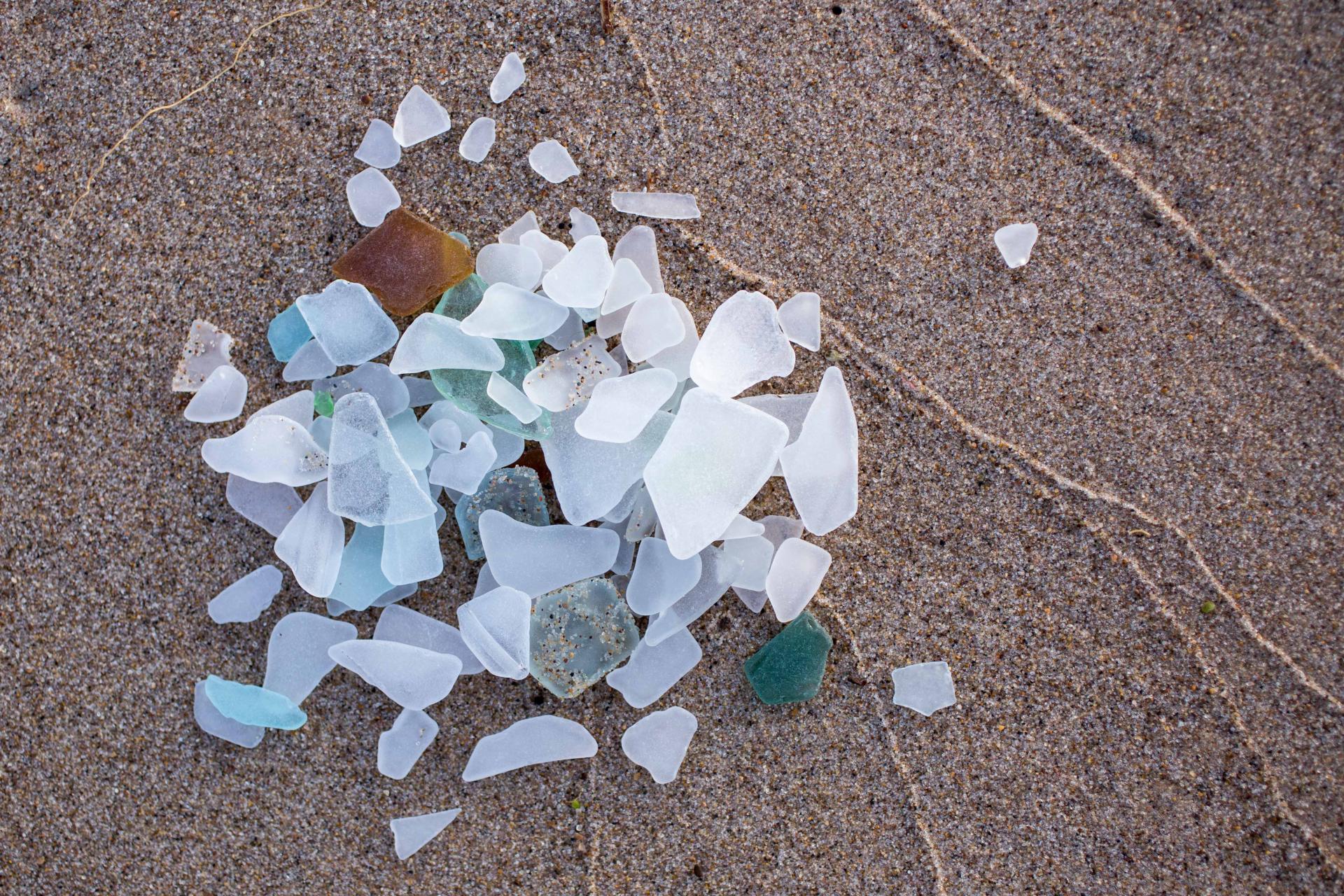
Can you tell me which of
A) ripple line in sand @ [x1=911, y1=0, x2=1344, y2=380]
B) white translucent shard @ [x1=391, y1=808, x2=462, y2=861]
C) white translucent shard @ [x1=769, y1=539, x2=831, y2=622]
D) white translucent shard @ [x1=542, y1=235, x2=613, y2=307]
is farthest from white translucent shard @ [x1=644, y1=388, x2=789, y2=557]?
ripple line in sand @ [x1=911, y1=0, x2=1344, y2=380]

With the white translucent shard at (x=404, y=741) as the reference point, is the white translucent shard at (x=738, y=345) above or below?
above

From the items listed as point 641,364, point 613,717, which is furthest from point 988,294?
point 613,717

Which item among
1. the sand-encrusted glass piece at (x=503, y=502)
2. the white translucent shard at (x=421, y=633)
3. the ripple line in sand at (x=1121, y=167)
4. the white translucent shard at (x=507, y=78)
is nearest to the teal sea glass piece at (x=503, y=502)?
the sand-encrusted glass piece at (x=503, y=502)

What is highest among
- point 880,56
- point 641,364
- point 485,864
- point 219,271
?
point 880,56

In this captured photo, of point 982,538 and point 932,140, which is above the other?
point 932,140

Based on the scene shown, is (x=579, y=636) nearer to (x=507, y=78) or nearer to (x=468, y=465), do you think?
(x=468, y=465)

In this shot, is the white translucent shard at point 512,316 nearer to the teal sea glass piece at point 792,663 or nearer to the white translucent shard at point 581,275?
the white translucent shard at point 581,275

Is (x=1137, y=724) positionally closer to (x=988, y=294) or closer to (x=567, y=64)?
(x=988, y=294)

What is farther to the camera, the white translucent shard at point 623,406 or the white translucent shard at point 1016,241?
the white translucent shard at point 1016,241
